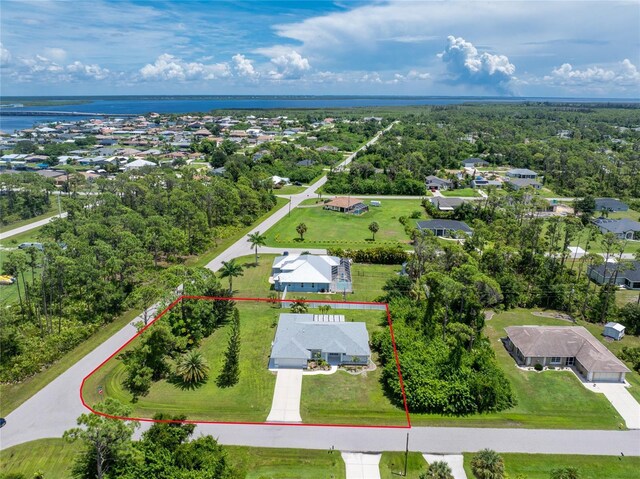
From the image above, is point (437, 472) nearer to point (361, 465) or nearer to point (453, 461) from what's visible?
point (453, 461)

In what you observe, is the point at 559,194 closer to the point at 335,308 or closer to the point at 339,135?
the point at 335,308

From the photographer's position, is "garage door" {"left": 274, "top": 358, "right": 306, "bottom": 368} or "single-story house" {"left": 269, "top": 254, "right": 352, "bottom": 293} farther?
"single-story house" {"left": 269, "top": 254, "right": 352, "bottom": 293}

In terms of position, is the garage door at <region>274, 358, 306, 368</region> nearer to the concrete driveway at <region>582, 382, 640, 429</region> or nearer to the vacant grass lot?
the vacant grass lot

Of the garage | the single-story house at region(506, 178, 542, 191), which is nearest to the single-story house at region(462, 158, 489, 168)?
the single-story house at region(506, 178, 542, 191)

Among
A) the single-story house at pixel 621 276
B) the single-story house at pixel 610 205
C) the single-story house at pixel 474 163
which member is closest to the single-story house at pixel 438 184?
the single-story house at pixel 474 163

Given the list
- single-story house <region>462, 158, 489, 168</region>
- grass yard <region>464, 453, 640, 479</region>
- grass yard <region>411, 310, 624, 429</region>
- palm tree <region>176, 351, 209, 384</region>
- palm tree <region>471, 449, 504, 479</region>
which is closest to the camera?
palm tree <region>471, 449, 504, 479</region>

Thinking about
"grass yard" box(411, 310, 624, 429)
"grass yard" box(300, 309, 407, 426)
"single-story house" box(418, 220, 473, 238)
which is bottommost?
"grass yard" box(411, 310, 624, 429)

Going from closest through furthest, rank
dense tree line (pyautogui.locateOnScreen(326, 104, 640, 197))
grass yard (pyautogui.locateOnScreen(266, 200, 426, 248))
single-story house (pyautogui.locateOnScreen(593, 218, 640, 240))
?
grass yard (pyautogui.locateOnScreen(266, 200, 426, 248)), single-story house (pyautogui.locateOnScreen(593, 218, 640, 240)), dense tree line (pyautogui.locateOnScreen(326, 104, 640, 197))
